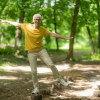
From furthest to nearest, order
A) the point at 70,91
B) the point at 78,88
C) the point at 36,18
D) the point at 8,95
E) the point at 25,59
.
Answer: the point at 25,59 → the point at 78,88 → the point at 70,91 → the point at 8,95 → the point at 36,18

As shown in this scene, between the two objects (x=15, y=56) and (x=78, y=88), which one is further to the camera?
(x=15, y=56)

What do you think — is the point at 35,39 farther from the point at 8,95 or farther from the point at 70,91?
the point at 70,91

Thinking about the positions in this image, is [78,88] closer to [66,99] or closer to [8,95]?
[66,99]

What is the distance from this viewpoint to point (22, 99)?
190 inches

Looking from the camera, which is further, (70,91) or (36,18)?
(70,91)

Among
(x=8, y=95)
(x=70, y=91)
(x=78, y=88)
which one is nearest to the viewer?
(x=8, y=95)

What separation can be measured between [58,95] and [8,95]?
60.0 inches

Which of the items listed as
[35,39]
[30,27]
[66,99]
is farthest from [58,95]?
[30,27]

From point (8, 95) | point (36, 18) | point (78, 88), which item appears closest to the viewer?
point (36, 18)

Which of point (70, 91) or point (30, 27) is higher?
point (30, 27)

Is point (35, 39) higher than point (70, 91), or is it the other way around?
point (35, 39)

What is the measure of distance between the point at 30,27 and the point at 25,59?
9.63 metres

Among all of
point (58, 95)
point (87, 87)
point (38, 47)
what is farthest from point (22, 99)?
point (87, 87)

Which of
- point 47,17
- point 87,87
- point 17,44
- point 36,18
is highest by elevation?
point 47,17
